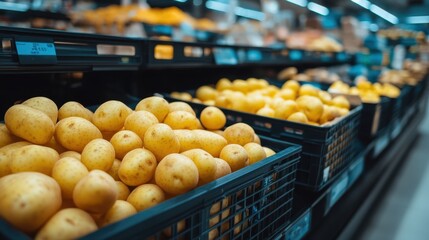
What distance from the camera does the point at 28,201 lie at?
488 mm

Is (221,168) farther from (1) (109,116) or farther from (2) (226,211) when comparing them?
(1) (109,116)

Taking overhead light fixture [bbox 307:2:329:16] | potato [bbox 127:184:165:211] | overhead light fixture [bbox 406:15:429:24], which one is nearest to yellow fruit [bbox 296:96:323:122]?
potato [bbox 127:184:165:211]

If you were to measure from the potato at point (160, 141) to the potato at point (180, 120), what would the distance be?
0.21 metres

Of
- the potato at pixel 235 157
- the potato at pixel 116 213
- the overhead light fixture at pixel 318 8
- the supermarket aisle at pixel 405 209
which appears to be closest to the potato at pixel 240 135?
the potato at pixel 235 157

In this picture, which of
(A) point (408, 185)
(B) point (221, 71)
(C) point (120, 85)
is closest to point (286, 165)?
(C) point (120, 85)

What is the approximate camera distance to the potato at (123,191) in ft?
2.30

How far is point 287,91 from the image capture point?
5.62 ft

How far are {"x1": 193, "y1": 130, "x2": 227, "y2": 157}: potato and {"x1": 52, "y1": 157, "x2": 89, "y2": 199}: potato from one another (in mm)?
356

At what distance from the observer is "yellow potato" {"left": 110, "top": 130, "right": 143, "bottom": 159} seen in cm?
79

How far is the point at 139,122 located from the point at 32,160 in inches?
11.4

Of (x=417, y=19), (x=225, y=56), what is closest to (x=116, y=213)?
(x=225, y=56)

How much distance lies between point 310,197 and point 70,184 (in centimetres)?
89

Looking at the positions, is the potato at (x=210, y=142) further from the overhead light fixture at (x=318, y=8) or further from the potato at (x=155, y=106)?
the overhead light fixture at (x=318, y=8)

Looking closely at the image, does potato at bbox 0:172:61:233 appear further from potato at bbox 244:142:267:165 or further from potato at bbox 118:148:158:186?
potato at bbox 244:142:267:165
